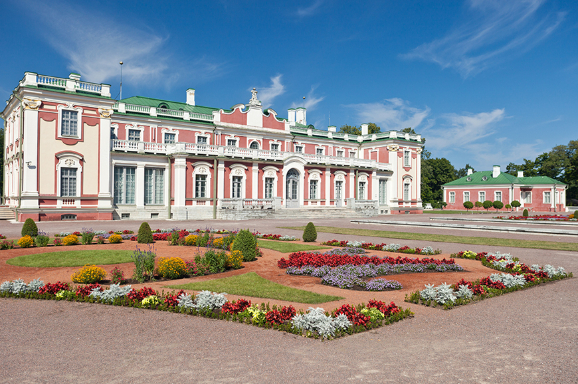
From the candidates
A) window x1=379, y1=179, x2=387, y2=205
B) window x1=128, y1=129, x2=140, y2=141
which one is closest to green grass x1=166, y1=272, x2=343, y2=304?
window x1=128, y1=129, x2=140, y2=141

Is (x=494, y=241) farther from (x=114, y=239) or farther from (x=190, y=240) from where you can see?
(x=114, y=239)

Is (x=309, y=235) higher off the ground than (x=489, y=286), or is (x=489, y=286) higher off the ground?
(x=309, y=235)

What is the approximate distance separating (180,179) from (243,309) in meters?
27.7

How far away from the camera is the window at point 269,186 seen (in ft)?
126

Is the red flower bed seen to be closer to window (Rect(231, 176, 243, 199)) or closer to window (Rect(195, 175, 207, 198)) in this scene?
window (Rect(195, 175, 207, 198))

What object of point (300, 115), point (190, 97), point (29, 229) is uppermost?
point (300, 115)

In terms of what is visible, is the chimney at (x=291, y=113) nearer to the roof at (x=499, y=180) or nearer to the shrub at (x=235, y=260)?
the roof at (x=499, y=180)

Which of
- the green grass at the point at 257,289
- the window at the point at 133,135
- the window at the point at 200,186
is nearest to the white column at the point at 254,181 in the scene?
the window at the point at 200,186

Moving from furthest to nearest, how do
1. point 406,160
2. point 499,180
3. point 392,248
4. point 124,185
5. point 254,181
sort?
point 499,180 < point 406,160 < point 254,181 < point 124,185 < point 392,248

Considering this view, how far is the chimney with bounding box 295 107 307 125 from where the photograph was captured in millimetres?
51812

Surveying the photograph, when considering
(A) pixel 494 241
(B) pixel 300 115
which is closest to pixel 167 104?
(B) pixel 300 115

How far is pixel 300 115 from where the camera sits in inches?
2047

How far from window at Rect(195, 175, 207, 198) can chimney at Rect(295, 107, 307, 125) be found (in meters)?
20.9

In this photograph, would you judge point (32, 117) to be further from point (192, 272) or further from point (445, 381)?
point (445, 381)
